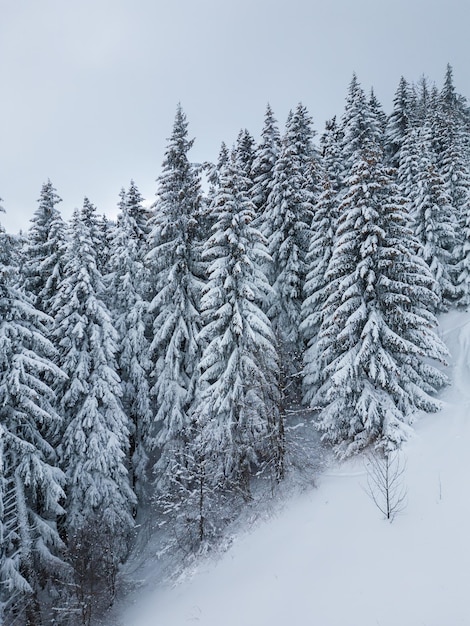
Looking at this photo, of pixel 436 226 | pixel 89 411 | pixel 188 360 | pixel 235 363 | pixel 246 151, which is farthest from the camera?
pixel 246 151

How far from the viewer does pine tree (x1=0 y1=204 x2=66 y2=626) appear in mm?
15594

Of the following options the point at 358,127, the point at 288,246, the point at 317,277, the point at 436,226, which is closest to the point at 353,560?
the point at 317,277

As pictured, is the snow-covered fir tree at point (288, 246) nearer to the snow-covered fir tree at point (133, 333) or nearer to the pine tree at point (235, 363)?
the pine tree at point (235, 363)

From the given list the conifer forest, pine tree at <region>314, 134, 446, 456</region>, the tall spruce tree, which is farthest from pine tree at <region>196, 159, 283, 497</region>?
the tall spruce tree

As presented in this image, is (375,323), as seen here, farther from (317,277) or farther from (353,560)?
(353,560)

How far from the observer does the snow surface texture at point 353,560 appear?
10773 millimetres

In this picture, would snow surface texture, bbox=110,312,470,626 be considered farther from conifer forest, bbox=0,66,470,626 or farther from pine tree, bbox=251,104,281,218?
pine tree, bbox=251,104,281,218

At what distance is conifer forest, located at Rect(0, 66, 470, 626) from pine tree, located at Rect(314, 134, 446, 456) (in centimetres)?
8

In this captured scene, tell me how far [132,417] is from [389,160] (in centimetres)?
3650

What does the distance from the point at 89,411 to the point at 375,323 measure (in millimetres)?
13790

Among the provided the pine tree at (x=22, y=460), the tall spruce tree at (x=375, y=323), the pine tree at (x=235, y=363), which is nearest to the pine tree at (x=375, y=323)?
the tall spruce tree at (x=375, y=323)

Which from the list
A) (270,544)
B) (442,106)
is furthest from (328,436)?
(442,106)

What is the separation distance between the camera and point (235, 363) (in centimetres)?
1933

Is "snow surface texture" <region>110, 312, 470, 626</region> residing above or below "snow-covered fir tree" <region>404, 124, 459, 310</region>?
below
